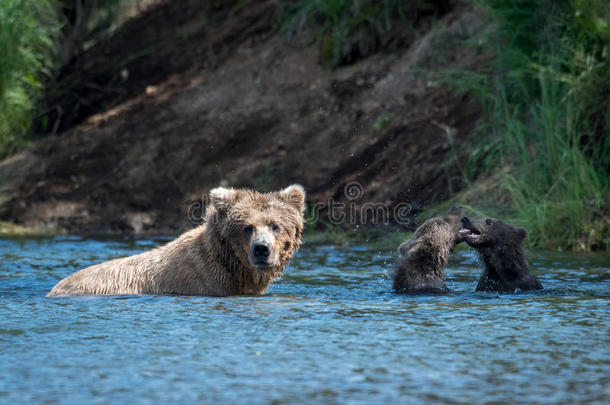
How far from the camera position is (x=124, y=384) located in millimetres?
4469

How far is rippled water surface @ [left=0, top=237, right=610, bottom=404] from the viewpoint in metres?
4.34

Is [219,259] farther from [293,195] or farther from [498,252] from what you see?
[498,252]

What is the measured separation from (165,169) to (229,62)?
12.7 ft

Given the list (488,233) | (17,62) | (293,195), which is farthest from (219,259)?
(17,62)

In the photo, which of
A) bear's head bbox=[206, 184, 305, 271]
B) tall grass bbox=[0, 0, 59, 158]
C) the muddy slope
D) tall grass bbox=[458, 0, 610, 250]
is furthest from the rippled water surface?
tall grass bbox=[0, 0, 59, 158]

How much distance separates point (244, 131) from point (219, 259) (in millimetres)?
11116

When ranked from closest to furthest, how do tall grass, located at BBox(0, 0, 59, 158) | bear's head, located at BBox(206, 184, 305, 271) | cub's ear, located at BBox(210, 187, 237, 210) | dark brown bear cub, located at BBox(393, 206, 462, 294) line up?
bear's head, located at BBox(206, 184, 305, 271) → cub's ear, located at BBox(210, 187, 237, 210) → dark brown bear cub, located at BBox(393, 206, 462, 294) → tall grass, located at BBox(0, 0, 59, 158)

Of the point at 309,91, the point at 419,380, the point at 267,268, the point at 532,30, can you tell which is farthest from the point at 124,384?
the point at 309,91

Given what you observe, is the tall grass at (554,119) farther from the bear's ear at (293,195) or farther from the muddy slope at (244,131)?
the bear's ear at (293,195)

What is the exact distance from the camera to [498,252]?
8.11 meters

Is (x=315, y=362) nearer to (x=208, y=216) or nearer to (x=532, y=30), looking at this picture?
(x=208, y=216)

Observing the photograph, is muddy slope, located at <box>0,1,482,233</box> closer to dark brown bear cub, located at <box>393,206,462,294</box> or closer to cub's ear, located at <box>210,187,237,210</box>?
dark brown bear cub, located at <box>393,206,462,294</box>

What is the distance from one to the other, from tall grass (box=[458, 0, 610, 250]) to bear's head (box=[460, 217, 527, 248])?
127 inches

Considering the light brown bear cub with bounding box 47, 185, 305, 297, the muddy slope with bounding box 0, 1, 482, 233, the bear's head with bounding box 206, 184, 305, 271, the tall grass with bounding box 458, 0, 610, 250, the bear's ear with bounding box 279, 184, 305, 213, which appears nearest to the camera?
the bear's head with bounding box 206, 184, 305, 271
